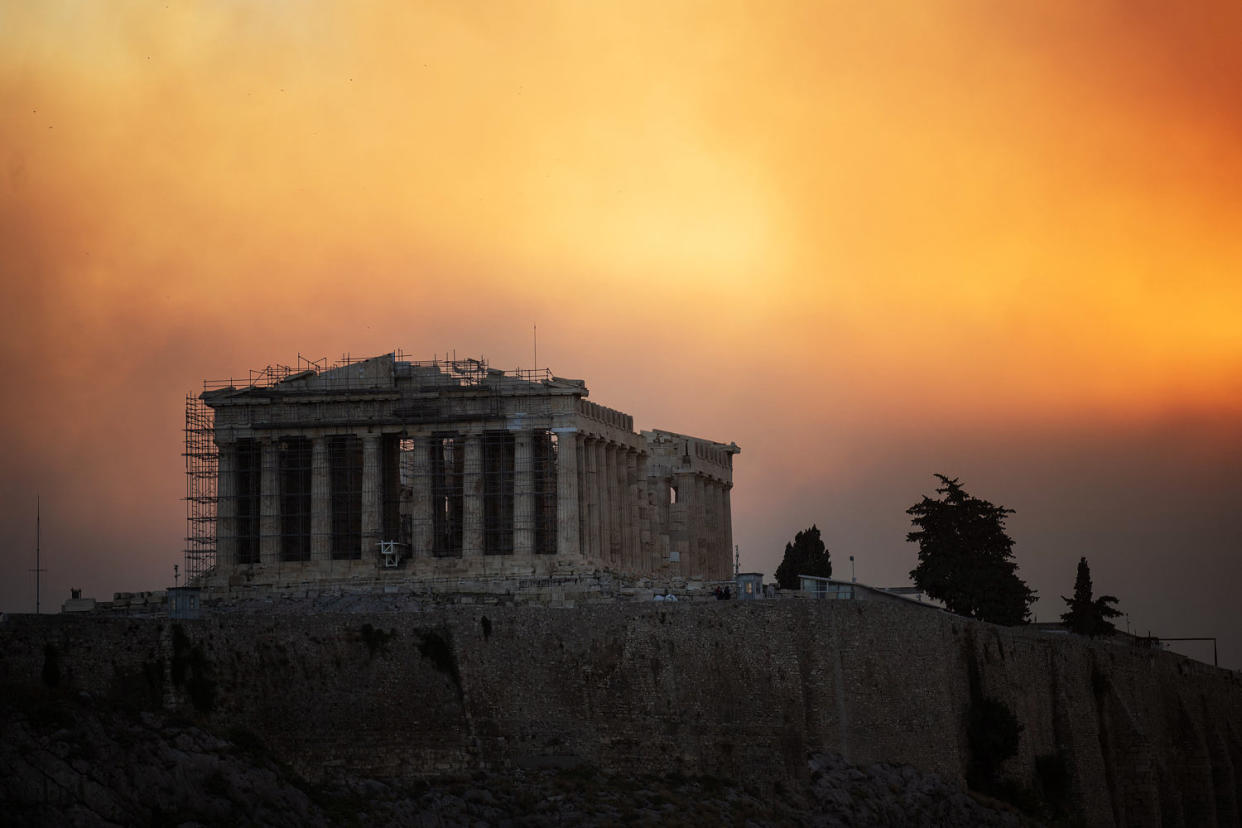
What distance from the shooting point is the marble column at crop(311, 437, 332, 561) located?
3652 inches

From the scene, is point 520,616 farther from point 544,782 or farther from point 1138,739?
point 1138,739

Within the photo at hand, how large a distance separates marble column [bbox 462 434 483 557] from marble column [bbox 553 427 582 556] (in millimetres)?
2839

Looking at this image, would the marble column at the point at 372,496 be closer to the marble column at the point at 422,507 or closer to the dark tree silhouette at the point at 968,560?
the marble column at the point at 422,507

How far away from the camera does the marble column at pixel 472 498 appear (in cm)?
9256

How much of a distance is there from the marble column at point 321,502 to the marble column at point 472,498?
195 inches

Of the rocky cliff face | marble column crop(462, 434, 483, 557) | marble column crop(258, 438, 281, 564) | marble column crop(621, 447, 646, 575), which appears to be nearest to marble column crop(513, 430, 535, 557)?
marble column crop(462, 434, 483, 557)

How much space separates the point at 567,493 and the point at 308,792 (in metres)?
28.5

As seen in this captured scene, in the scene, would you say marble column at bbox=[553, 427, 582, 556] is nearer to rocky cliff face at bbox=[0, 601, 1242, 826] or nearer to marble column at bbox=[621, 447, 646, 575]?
marble column at bbox=[621, 447, 646, 575]

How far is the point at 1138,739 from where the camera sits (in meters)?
93.9

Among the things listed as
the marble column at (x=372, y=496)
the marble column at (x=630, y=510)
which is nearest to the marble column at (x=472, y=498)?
the marble column at (x=372, y=496)

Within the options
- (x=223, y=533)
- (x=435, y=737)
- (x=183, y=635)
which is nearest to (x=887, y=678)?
(x=435, y=737)

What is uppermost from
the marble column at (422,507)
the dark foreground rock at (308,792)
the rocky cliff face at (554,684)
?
the marble column at (422,507)

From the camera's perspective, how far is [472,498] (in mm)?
93062

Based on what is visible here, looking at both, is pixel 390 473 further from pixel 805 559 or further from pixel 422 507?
pixel 805 559
